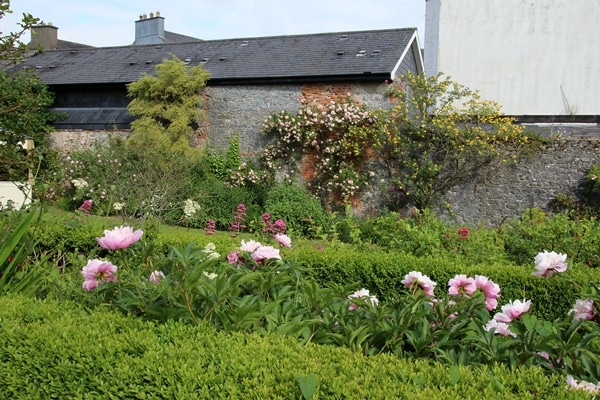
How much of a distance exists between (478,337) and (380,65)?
41.3 feet

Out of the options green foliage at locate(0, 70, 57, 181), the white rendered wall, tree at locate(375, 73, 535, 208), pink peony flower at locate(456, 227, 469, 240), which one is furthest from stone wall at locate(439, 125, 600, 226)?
green foliage at locate(0, 70, 57, 181)

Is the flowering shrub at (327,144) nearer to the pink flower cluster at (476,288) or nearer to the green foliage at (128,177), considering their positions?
the green foliage at (128,177)

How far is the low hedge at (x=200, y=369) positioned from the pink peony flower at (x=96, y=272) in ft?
0.75

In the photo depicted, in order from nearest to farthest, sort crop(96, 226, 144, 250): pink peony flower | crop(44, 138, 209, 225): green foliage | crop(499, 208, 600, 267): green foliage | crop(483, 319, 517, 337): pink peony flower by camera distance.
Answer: crop(483, 319, 517, 337): pink peony flower < crop(96, 226, 144, 250): pink peony flower < crop(499, 208, 600, 267): green foliage < crop(44, 138, 209, 225): green foliage

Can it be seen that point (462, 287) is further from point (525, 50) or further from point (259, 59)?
point (525, 50)

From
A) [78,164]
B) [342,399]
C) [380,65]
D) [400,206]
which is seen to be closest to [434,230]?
[342,399]

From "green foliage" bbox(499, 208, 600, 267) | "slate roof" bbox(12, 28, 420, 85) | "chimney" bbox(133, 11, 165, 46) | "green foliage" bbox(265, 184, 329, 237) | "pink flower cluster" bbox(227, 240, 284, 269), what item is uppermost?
"chimney" bbox(133, 11, 165, 46)

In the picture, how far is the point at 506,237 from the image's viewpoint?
660 cm

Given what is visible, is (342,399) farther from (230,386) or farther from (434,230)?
(434,230)

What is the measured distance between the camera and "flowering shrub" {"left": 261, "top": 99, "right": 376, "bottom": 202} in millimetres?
14234

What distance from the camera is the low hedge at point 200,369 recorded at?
2088mm

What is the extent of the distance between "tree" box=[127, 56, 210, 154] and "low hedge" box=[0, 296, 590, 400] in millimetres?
12898

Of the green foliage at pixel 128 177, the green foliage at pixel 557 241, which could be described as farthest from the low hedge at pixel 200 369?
the green foliage at pixel 128 177

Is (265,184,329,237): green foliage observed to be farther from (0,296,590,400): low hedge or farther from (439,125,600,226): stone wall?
(0,296,590,400): low hedge
